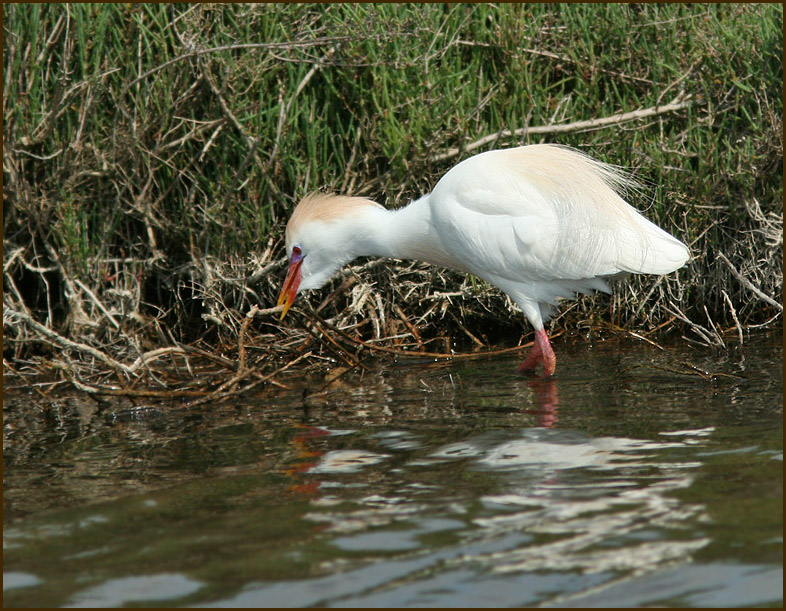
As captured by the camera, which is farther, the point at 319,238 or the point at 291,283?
the point at 291,283

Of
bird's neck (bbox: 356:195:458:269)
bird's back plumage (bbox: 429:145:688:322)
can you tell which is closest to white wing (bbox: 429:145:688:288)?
bird's back plumage (bbox: 429:145:688:322)

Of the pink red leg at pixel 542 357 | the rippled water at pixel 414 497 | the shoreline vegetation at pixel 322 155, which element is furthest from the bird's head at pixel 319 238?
the pink red leg at pixel 542 357

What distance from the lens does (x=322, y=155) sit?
6305 mm

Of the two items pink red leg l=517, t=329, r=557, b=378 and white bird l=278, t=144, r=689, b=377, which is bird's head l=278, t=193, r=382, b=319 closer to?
white bird l=278, t=144, r=689, b=377

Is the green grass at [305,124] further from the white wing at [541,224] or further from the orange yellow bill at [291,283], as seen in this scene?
the white wing at [541,224]

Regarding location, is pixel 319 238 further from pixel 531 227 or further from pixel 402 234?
pixel 531 227

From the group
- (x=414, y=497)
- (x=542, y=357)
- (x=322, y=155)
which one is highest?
(x=322, y=155)

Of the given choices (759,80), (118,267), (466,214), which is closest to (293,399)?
(466,214)

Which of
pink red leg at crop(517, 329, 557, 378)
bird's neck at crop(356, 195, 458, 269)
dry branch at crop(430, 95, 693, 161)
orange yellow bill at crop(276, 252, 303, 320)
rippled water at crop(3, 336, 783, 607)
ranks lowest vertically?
rippled water at crop(3, 336, 783, 607)

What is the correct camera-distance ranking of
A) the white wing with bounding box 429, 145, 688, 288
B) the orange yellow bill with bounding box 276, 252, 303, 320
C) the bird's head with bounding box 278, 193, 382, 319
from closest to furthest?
the white wing with bounding box 429, 145, 688, 288 < the bird's head with bounding box 278, 193, 382, 319 < the orange yellow bill with bounding box 276, 252, 303, 320

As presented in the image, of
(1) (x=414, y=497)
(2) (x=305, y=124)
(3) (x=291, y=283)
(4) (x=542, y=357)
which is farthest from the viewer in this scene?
(2) (x=305, y=124)

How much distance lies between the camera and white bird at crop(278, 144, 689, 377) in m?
5.24

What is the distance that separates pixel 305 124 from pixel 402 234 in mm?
1167

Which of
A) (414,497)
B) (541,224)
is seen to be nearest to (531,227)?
(541,224)
